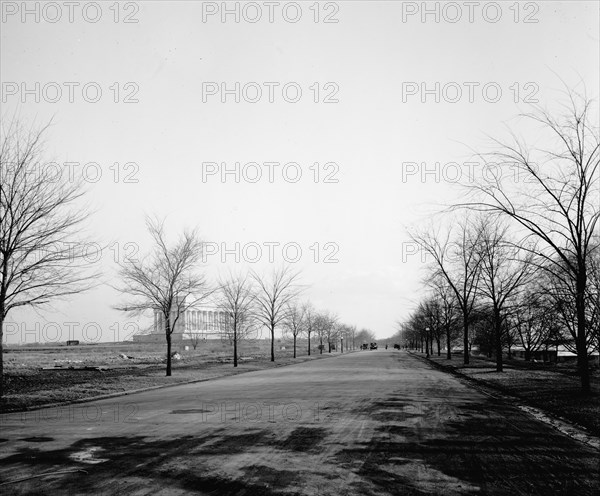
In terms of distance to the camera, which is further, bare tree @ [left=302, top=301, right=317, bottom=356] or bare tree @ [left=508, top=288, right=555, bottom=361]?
bare tree @ [left=302, top=301, right=317, bottom=356]

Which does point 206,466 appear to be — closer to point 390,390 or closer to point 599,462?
point 599,462

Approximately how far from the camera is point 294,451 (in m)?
7.45

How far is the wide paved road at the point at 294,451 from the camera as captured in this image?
582 centimetres

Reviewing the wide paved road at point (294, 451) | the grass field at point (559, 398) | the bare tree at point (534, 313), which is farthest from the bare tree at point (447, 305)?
the wide paved road at point (294, 451)

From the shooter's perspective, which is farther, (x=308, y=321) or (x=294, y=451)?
(x=308, y=321)

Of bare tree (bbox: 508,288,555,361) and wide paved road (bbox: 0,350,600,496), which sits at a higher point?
bare tree (bbox: 508,288,555,361)

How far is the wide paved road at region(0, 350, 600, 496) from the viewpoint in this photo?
5.82 metres

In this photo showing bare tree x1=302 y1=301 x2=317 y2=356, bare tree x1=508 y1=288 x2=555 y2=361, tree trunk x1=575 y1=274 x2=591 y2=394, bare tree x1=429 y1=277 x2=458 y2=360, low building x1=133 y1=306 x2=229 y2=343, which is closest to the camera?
tree trunk x1=575 y1=274 x2=591 y2=394


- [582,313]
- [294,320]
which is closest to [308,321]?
[294,320]

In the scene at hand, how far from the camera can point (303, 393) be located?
52.6 feet

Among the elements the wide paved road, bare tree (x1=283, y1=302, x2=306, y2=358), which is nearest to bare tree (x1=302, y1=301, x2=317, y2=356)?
bare tree (x1=283, y1=302, x2=306, y2=358)

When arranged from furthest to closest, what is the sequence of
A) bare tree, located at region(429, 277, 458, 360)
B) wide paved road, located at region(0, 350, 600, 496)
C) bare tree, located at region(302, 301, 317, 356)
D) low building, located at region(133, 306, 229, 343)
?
bare tree, located at region(302, 301, 317, 356), bare tree, located at region(429, 277, 458, 360), low building, located at region(133, 306, 229, 343), wide paved road, located at region(0, 350, 600, 496)

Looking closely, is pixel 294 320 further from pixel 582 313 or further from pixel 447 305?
pixel 582 313

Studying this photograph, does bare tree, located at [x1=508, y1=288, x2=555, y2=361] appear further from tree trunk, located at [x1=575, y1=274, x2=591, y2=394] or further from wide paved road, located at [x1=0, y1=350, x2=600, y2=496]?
wide paved road, located at [x1=0, y1=350, x2=600, y2=496]
